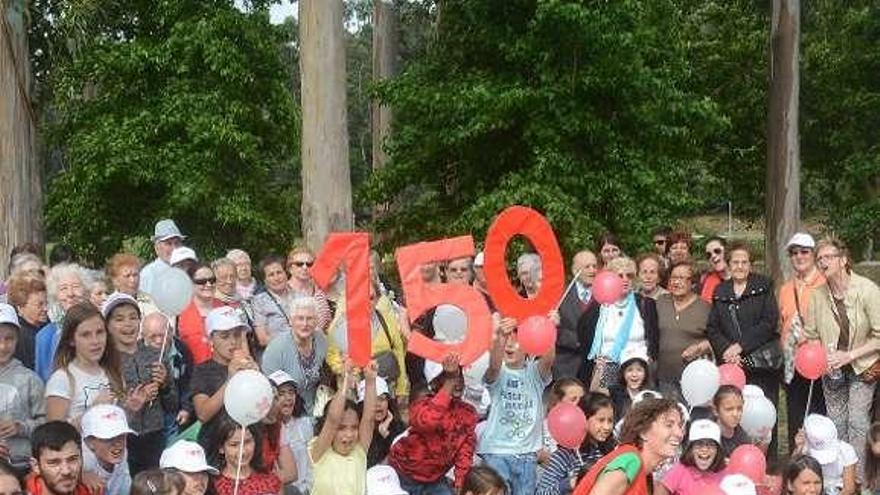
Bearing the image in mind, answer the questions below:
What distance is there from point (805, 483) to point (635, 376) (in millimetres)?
1315

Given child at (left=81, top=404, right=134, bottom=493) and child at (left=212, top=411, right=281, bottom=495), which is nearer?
child at (left=81, top=404, right=134, bottom=493)

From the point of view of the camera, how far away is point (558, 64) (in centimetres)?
1419

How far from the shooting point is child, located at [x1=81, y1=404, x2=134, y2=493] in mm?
5789

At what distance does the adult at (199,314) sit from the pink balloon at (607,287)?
2.29 meters

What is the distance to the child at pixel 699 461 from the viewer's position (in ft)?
21.1

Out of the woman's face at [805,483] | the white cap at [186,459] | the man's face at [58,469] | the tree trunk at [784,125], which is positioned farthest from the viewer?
the tree trunk at [784,125]

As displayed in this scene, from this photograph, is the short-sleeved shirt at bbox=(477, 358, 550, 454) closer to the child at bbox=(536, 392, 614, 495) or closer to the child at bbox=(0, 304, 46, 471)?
the child at bbox=(536, 392, 614, 495)

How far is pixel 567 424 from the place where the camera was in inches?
264

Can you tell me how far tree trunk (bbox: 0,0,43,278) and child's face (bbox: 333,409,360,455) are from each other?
24.1ft

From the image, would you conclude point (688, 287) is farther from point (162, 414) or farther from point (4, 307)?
point (4, 307)

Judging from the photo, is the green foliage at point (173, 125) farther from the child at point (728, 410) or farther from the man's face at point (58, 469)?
the man's face at point (58, 469)

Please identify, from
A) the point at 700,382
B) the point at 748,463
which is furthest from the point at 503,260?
the point at 748,463

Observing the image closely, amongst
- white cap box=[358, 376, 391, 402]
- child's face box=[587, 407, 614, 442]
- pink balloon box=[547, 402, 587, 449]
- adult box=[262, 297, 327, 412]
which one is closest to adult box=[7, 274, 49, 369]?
adult box=[262, 297, 327, 412]

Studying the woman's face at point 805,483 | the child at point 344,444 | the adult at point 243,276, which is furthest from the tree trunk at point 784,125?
the child at point 344,444
